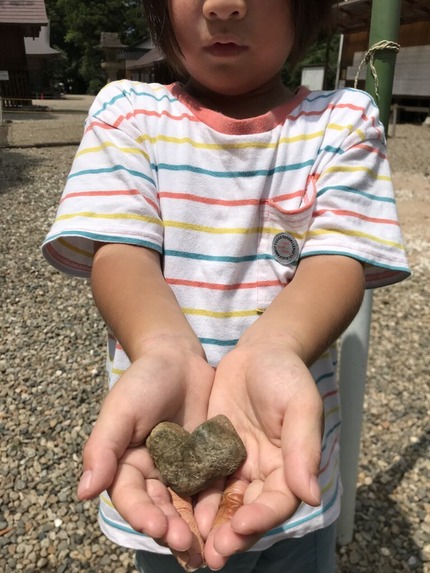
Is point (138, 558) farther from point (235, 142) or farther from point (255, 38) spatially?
point (255, 38)

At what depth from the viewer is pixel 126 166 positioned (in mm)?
1354

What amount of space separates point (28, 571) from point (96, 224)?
6.46 ft

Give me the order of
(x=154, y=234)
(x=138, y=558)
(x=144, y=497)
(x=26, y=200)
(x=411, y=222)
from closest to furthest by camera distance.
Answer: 1. (x=144, y=497)
2. (x=154, y=234)
3. (x=138, y=558)
4. (x=411, y=222)
5. (x=26, y=200)

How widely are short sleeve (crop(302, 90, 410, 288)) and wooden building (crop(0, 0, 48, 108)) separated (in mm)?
26745

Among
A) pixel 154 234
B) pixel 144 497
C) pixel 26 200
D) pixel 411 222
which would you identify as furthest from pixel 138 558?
pixel 26 200

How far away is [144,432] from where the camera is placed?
3.50 ft

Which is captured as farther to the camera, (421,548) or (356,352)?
(421,548)

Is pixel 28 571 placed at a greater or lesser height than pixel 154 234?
lesser

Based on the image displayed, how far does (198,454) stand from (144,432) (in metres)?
0.18

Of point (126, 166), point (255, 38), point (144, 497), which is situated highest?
point (255, 38)

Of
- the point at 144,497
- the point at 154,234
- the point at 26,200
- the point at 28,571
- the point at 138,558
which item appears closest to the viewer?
the point at 144,497

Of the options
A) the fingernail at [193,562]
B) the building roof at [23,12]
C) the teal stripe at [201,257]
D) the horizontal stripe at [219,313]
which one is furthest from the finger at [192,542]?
the building roof at [23,12]

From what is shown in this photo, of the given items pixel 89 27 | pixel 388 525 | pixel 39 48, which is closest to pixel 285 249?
pixel 388 525

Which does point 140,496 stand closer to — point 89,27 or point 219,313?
point 219,313
